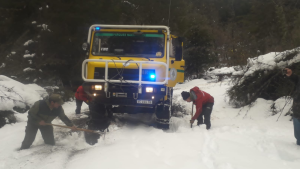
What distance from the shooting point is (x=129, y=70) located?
582 centimetres

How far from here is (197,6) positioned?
27953 mm

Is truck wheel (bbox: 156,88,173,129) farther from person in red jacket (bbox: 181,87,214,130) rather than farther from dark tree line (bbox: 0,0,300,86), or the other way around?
dark tree line (bbox: 0,0,300,86)

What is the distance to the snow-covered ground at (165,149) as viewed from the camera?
156 inches

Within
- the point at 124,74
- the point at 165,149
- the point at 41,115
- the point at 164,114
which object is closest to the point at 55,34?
the point at 124,74

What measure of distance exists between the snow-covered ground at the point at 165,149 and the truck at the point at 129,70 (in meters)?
0.58

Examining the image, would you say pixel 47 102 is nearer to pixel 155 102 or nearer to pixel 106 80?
pixel 106 80

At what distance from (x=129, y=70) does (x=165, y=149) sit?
81.1 inches

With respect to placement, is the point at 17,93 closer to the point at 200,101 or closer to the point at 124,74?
the point at 124,74

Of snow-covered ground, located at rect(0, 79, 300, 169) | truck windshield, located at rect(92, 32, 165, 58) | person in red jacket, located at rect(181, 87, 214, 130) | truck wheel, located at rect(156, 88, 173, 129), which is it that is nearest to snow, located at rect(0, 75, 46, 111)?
snow-covered ground, located at rect(0, 79, 300, 169)

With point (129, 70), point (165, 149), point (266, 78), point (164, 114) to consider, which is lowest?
point (165, 149)

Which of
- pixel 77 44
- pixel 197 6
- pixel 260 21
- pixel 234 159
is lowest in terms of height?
pixel 234 159

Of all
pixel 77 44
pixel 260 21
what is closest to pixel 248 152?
pixel 77 44

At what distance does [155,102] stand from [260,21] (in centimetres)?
2066

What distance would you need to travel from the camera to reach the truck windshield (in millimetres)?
6238
